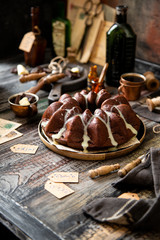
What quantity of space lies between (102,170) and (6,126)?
0.64 m

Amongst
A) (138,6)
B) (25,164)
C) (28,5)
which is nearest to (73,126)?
(25,164)

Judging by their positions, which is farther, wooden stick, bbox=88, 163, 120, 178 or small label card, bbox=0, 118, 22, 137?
small label card, bbox=0, 118, 22, 137

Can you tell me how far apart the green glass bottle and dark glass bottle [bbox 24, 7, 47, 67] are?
202mm

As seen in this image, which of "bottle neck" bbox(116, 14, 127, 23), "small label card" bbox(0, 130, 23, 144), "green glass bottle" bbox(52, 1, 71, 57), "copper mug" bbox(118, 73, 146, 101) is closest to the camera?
"small label card" bbox(0, 130, 23, 144)

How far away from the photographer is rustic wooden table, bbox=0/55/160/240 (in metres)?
1.06

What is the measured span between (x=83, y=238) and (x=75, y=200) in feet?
0.63

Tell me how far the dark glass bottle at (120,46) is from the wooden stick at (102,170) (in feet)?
3.21

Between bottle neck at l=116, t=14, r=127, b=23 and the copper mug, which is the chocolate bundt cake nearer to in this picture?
the copper mug

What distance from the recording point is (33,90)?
1955mm

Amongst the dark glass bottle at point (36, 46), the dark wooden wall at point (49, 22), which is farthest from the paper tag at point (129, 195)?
the dark glass bottle at point (36, 46)

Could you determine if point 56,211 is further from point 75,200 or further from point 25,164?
point 25,164

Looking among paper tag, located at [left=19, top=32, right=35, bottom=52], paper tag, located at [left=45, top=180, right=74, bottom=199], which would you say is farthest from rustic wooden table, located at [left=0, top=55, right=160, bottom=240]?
paper tag, located at [left=19, top=32, right=35, bottom=52]

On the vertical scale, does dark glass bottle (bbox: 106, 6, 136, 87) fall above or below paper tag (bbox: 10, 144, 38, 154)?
above

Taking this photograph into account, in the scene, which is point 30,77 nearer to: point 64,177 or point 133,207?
point 64,177
